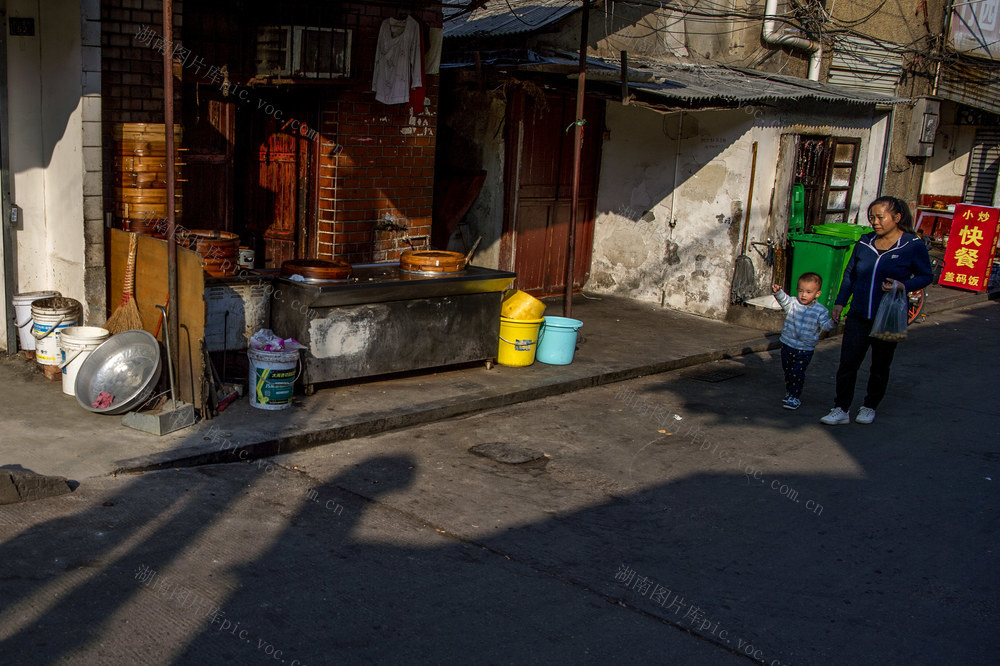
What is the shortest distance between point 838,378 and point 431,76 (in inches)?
197

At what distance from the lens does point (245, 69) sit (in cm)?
858

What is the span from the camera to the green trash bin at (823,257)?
12156mm

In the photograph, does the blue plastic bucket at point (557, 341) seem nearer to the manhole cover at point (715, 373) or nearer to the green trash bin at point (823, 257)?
the manhole cover at point (715, 373)

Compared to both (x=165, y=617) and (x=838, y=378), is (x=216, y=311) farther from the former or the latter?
(x=838, y=378)

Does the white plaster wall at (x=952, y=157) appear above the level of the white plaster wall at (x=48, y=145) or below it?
above

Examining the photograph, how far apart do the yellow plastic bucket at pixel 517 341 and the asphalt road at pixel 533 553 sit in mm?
1211

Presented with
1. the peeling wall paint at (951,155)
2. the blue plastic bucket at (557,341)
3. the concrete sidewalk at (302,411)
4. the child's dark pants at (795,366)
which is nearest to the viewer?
the concrete sidewalk at (302,411)

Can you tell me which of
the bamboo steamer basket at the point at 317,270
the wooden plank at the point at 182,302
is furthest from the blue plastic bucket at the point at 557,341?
the wooden plank at the point at 182,302

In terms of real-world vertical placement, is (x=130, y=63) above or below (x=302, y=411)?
above

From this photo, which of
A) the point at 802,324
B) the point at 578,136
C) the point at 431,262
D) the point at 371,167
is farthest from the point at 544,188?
the point at 802,324

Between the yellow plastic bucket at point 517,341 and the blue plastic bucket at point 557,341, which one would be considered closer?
the yellow plastic bucket at point 517,341

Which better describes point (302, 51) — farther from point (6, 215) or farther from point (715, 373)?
point (715, 373)

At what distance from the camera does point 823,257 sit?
12.2 meters

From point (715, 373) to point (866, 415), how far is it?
6.68 feet
